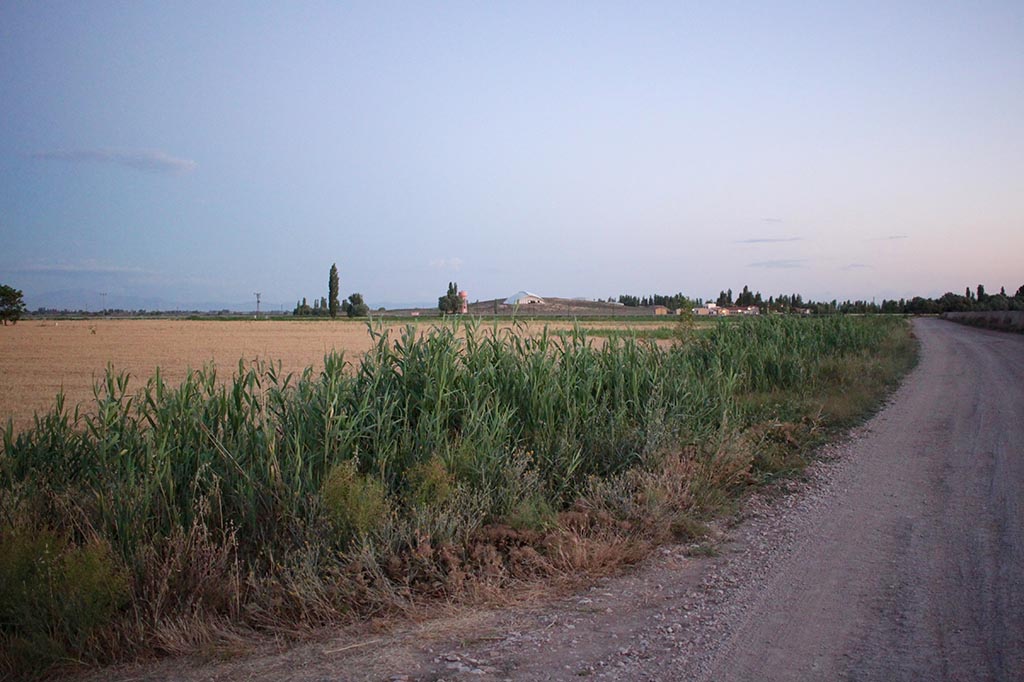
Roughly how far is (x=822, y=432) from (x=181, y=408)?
10.2 metres

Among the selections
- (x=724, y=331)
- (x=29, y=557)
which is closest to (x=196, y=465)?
(x=29, y=557)

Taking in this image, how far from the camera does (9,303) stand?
3056 inches

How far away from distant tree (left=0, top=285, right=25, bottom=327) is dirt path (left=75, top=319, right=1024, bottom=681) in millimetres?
90267

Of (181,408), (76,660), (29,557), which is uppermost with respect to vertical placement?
(181,408)

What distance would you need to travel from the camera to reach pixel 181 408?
6.31 metres

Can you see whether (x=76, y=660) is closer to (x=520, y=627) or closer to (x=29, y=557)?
(x=29, y=557)

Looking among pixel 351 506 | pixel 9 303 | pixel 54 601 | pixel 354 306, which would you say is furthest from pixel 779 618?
pixel 354 306

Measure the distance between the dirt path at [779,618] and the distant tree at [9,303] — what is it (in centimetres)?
9027

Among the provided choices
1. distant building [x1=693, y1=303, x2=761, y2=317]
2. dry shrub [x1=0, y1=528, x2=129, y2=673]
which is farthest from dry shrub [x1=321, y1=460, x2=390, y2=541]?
distant building [x1=693, y1=303, x2=761, y2=317]

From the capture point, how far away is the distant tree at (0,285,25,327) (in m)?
77.2

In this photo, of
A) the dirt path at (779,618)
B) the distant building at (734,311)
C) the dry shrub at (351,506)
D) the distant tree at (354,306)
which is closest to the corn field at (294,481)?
the dry shrub at (351,506)

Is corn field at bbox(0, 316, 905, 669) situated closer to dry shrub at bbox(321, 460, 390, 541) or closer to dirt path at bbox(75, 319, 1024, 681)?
dry shrub at bbox(321, 460, 390, 541)

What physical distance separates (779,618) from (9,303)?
3654 inches

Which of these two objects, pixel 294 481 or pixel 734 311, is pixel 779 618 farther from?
pixel 734 311
